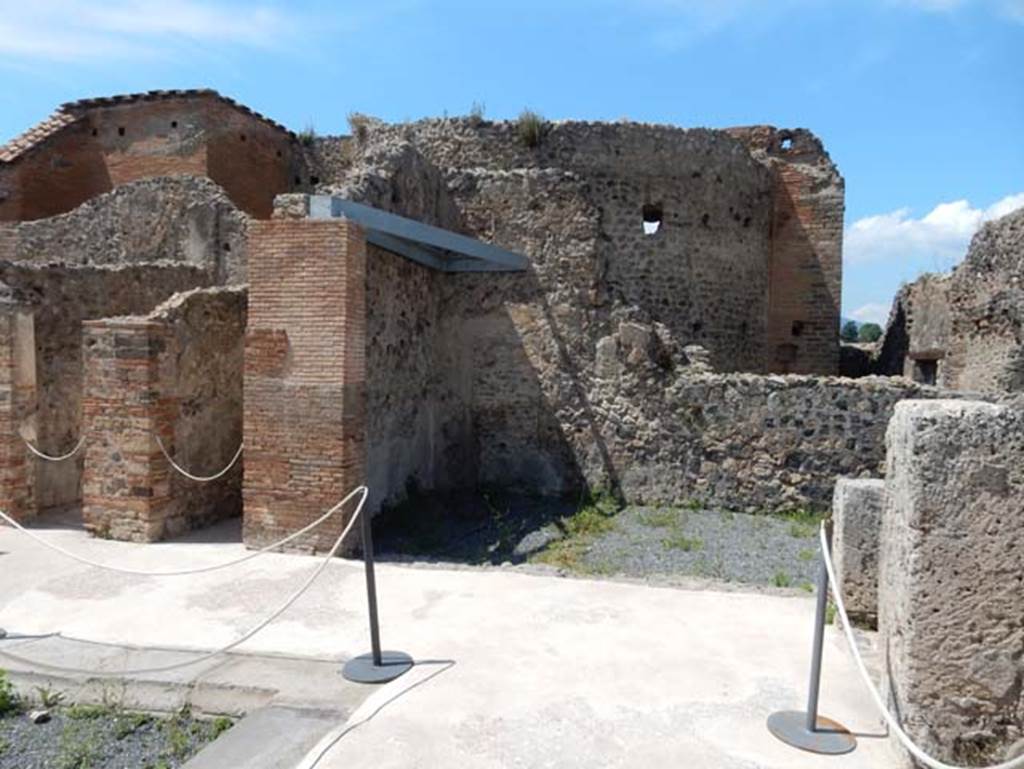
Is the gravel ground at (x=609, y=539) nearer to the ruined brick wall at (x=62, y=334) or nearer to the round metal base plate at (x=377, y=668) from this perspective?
the round metal base plate at (x=377, y=668)

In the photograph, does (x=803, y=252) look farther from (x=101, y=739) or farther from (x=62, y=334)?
(x=101, y=739)

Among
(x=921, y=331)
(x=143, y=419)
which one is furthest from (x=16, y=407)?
(x=921, y=331)

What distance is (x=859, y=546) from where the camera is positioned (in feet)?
16.0

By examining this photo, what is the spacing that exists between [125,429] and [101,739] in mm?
3807

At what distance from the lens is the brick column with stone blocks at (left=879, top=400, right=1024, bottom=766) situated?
2.92 m

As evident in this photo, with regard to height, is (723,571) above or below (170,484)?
below

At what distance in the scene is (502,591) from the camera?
5684 millimetres

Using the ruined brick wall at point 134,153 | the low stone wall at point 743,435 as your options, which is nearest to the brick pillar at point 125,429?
the low stone wall at point 743,435

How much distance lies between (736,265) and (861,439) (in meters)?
5.72

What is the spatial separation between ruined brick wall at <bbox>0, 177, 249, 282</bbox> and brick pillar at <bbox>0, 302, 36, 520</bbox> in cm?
338

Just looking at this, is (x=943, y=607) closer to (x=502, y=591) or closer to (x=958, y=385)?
(x=502, y=591)

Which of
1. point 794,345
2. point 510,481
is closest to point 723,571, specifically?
point 510,481

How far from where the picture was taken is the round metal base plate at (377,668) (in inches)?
163

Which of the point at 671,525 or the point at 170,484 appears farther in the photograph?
the point at 671,525
